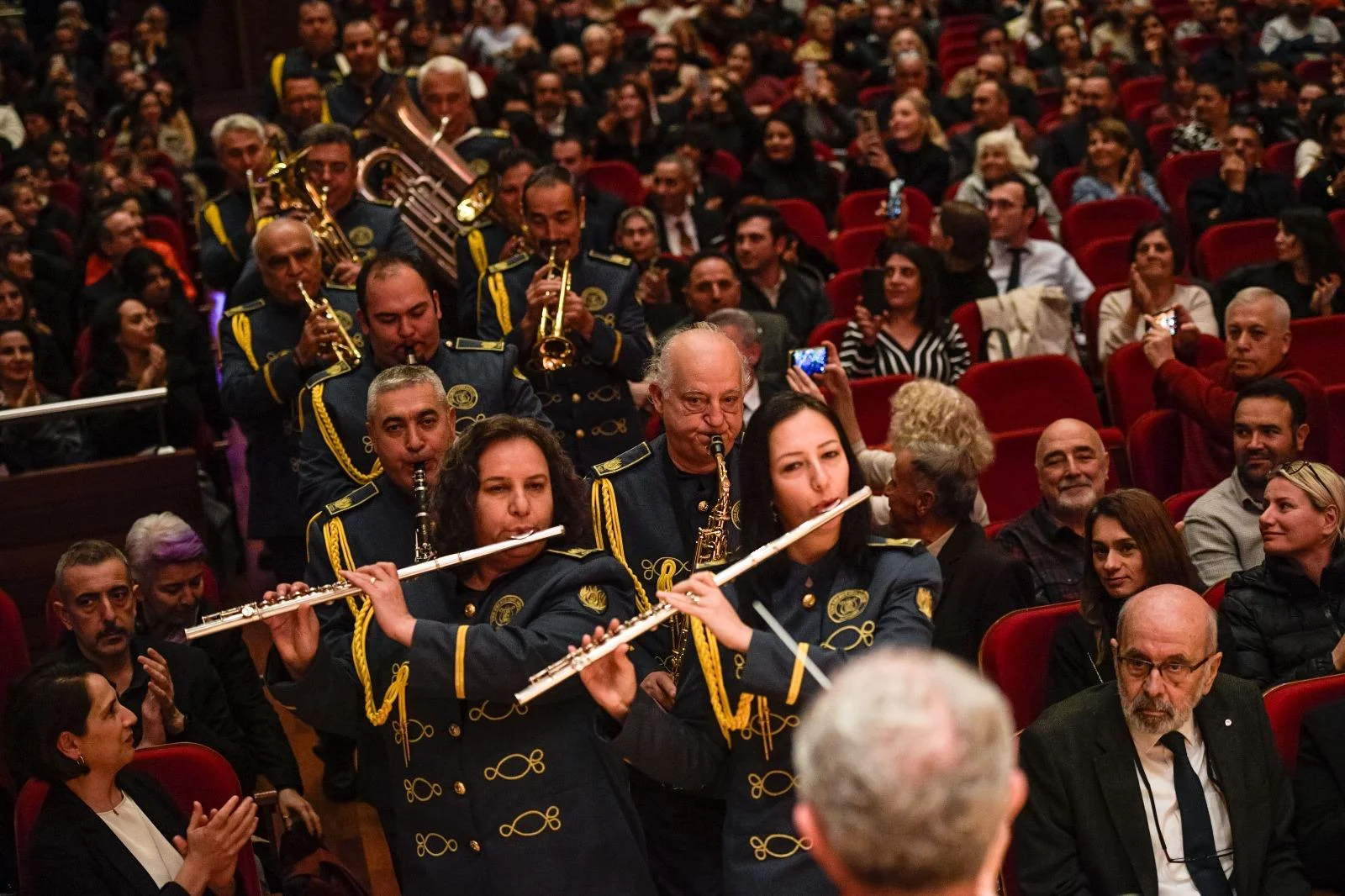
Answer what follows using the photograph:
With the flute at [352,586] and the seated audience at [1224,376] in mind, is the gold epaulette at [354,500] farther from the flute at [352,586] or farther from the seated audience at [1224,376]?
the seated audience at [1224,376]

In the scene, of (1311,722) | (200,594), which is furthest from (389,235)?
(1311,722)

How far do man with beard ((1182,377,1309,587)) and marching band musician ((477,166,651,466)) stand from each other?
1.44 metres

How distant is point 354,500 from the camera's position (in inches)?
117

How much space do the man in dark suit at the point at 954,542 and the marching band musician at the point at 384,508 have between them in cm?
98

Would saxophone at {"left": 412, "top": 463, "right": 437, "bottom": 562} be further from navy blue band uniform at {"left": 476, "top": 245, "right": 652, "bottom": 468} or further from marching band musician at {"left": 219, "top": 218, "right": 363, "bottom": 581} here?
navy blue band uniform at {"left": 476, "top": 245, "right": 652, "bottom": 468}

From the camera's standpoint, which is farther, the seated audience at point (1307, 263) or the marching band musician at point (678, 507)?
the seated audience at point (1307, 263)

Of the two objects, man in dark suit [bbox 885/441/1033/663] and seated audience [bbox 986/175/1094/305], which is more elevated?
seated audience [bbox 986/175/1094/305]

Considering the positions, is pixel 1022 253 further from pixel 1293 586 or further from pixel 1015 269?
pixel 1293 586

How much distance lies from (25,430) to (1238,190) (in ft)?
15.6

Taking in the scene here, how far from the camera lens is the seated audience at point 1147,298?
5.41m

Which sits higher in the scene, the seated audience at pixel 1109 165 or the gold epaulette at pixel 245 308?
the seated audience at pixel 1109 165

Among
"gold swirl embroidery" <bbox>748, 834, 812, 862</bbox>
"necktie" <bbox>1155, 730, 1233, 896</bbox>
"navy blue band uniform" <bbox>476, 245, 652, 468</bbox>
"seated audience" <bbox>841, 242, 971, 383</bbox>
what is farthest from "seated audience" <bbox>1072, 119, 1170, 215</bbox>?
"gold swirl embroidery" <bbox>748, 834, 812, 862</bbox>

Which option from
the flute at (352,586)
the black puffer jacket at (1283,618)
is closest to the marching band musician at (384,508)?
the flute at (352,586)

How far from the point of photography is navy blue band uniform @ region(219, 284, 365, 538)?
4.19 metres
